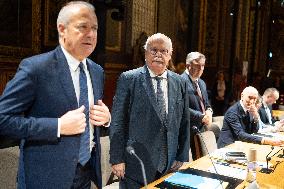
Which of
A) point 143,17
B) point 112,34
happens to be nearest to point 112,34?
point 112,34

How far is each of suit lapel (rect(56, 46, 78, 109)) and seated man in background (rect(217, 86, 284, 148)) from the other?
9.70 feet

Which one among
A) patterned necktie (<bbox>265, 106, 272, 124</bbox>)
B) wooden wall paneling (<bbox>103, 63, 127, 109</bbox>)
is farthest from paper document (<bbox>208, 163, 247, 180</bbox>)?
wooden wall paneling (<bbox>103, 63, 127, 109</bbox>)

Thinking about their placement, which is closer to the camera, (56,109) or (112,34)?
(56,109)

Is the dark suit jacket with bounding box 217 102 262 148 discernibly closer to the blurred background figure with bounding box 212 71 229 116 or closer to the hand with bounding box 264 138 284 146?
the hand with bounding box 264 138 284 146

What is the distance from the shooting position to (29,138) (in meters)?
1.61

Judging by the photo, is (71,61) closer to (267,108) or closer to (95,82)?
(95,82)

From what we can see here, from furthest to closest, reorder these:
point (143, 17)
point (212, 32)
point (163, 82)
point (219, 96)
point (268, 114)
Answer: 1. point (212, 32)
2. point (219, 96)
3. point (143, 17)
4. point (268, 114)
5. point (163, 82)

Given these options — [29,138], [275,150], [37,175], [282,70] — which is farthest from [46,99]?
[282,70]

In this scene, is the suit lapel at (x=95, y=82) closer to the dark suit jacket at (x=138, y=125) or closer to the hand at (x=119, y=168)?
the dark suit jacket at (x=138, y=125)

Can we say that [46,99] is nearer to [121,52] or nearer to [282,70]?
[121,52]

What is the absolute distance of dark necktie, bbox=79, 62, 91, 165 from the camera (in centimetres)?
183

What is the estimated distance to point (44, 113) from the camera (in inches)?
67.5

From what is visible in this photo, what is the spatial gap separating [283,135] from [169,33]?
18.8 feet

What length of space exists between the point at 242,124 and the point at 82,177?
3.16 meters
